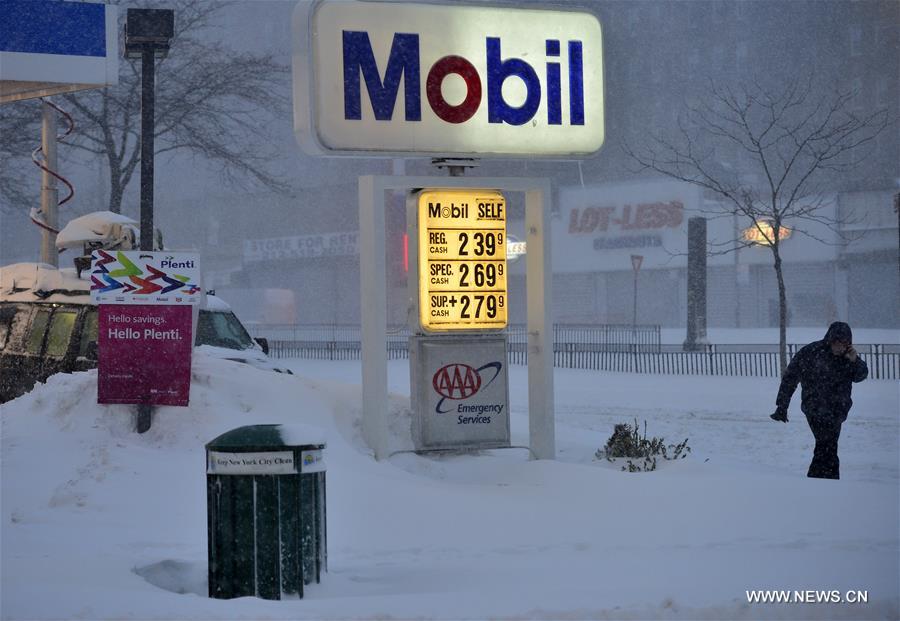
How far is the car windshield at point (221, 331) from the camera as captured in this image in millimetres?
16172

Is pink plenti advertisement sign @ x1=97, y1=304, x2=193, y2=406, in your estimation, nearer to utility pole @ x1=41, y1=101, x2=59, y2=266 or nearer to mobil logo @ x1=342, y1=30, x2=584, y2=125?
mobil logo @ x1=342, y1=30, x2=584, y2=125

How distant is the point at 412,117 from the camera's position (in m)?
11.1

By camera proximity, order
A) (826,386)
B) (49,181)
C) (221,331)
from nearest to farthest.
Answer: (826,386), (221,331), (49,181)

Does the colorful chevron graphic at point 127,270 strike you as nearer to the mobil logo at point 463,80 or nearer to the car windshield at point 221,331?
the mobil logo at point 463,80

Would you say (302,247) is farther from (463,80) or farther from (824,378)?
(824,378)

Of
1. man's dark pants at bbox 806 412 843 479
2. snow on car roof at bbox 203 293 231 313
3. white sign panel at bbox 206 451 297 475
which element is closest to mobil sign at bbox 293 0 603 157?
man's dark pants at bbox 806 412 843 479

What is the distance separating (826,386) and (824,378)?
8 cm

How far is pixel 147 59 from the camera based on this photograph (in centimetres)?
1225

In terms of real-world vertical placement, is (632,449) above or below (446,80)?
below

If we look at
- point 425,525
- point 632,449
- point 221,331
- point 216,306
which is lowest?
point 425,525

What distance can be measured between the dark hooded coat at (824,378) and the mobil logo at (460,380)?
299cm

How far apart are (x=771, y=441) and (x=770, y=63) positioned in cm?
4928

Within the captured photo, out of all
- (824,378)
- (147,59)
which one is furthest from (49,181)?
(824,378)

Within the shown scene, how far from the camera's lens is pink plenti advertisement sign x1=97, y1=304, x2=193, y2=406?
37.3ft
